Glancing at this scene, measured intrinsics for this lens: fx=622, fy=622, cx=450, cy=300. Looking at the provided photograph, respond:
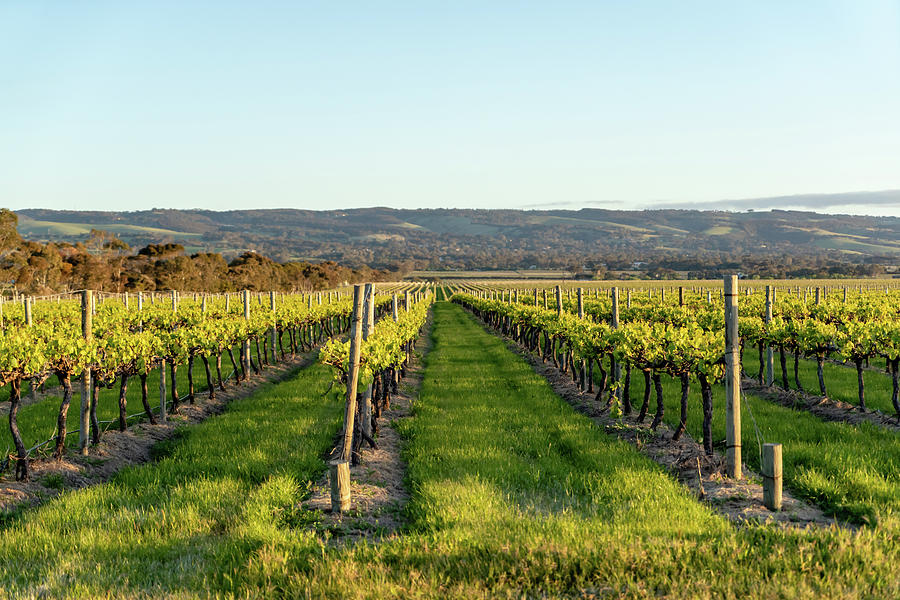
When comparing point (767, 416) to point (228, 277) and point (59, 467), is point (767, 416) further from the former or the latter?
point (228, 277)

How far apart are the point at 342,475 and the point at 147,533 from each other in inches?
79.2

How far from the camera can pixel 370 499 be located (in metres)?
7.60

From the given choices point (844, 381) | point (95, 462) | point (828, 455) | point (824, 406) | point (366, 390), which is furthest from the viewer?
point (844, 381)

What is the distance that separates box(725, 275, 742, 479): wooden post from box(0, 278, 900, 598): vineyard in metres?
0.03

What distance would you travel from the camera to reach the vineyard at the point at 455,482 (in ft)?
17.0

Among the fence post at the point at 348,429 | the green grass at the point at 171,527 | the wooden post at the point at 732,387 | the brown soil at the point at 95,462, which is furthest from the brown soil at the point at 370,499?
the wooden post at the point at 732,387

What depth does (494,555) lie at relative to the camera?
5441mm

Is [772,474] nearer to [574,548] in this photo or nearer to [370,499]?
[574,548]

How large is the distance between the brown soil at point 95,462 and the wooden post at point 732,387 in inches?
345

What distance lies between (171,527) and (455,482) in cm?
324

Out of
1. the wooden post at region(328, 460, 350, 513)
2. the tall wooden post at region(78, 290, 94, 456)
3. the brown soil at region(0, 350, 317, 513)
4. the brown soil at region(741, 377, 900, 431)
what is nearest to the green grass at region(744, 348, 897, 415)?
the brown soil at region(741, 377, 900, 431)

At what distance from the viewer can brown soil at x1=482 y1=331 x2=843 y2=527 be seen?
269 inches

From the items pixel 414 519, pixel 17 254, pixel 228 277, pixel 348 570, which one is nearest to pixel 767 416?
pixel 414 519

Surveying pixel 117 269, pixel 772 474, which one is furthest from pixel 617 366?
pixel 117 269
